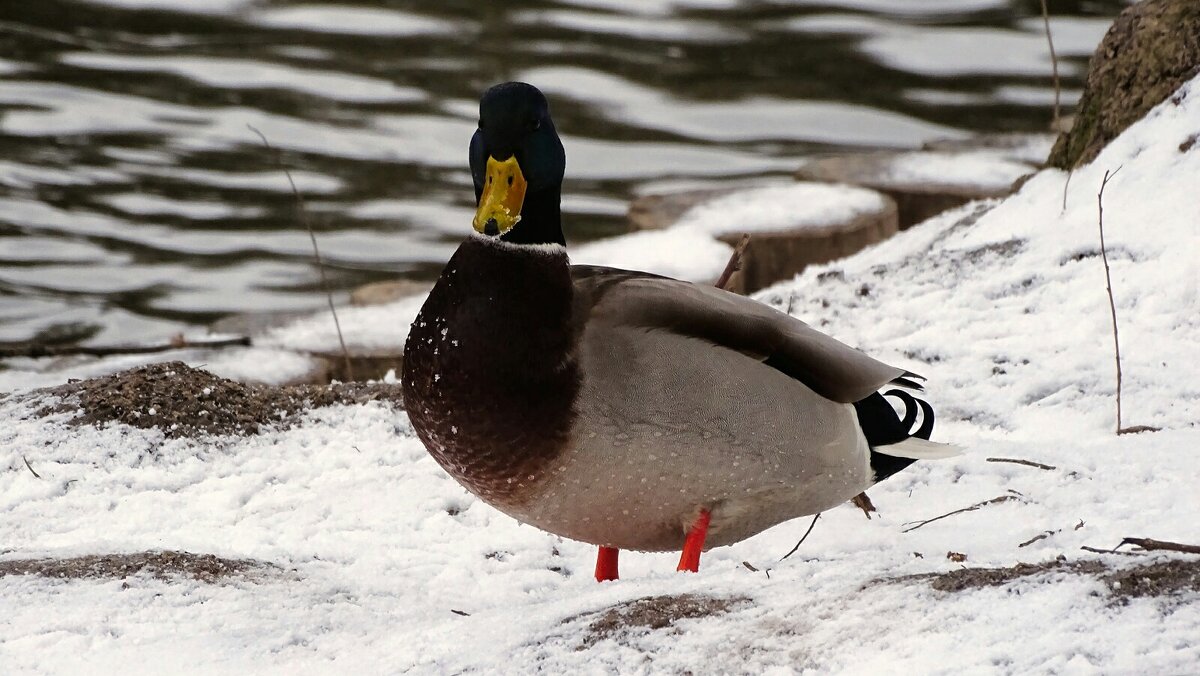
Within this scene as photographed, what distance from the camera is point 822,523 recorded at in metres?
3.28

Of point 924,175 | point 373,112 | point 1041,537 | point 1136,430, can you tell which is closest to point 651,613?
point 1041,537

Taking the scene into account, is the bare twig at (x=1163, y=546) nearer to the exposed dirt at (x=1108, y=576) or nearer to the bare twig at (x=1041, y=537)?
the exposed dirt at (x=1108, y=576)

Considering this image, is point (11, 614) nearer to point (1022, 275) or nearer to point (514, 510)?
point (514, 510)

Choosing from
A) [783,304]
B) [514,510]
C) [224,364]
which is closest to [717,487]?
[514,510]

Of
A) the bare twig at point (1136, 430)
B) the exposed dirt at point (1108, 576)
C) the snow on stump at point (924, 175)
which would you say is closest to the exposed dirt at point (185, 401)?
the bare twig at point (1136, 430)

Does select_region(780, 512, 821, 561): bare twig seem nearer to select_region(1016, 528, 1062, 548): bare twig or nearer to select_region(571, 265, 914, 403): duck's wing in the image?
select_region(571, 265, 914, 403): duck's wing

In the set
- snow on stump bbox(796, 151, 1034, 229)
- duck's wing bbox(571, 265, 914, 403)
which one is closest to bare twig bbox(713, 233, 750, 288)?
duck's wing bbox(571, 265, 914, 403)

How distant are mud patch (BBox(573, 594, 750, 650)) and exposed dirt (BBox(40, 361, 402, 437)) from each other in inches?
65.4

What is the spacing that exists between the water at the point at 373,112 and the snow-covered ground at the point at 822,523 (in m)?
3.21

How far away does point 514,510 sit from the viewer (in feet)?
9.22

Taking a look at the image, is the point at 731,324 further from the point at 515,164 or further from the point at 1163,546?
the point at 1163,546

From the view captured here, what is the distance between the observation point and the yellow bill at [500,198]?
9.00 ft

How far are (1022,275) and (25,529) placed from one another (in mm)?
2540

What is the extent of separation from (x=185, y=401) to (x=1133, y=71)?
2.78 meters
